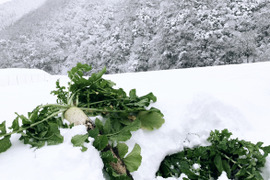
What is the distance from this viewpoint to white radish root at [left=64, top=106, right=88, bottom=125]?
61 cm

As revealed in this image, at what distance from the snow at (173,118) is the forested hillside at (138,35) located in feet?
20.3

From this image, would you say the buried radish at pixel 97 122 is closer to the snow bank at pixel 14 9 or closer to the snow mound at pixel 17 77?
the snow mound at pixel 17 77

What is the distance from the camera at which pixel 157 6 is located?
965 centimetres

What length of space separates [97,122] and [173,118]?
0.33 metres

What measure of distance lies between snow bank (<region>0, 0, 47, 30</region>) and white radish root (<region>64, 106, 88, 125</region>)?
14.8 m

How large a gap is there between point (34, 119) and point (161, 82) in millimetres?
749

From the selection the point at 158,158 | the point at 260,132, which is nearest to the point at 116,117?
the point at 158,158

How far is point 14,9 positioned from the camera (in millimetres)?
15000

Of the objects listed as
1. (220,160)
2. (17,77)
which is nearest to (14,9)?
(17,77)

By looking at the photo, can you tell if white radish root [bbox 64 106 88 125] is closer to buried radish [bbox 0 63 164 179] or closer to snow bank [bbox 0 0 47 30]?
buried radish [bbox 0 63 164 179]

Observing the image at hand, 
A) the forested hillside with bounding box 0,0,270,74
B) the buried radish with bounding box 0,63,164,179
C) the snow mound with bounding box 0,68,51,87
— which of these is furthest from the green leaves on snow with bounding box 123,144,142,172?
the forested hillside with bounding box 0,0,270,74

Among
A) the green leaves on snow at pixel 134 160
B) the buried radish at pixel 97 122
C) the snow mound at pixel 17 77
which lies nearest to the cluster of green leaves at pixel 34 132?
the buried radish at pixel 97 122

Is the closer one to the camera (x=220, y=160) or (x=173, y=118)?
(x=220, y=160)

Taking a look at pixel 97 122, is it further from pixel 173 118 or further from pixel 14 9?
pixel 14 9
